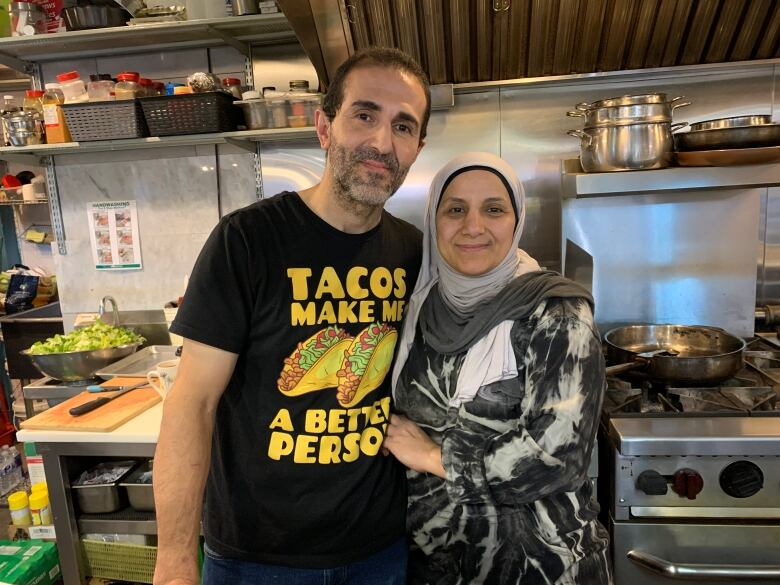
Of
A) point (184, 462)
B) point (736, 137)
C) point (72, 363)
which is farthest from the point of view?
point (72, 363)

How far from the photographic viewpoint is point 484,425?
1.14 meters

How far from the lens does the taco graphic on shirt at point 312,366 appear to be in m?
1.12

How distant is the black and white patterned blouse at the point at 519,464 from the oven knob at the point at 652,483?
0.25 metres

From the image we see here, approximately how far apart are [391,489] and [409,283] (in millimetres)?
469

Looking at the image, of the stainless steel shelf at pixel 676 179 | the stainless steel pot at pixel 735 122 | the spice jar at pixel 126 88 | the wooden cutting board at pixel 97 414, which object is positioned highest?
the spice jar at pixel 126 88

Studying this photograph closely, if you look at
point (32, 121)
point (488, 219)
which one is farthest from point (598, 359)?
point (32, 121)

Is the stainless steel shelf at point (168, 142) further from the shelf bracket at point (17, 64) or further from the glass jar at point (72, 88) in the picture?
the shelf bracket at point (17, 64)

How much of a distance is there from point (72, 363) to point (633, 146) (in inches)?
82.4

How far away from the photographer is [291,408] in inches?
43.8

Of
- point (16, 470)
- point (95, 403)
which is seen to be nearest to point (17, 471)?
point (16, 470)

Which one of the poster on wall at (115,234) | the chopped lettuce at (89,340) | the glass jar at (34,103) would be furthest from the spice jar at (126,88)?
the chopped lettuce at (89,340)

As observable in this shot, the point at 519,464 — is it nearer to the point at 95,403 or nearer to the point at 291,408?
the point at 291,408

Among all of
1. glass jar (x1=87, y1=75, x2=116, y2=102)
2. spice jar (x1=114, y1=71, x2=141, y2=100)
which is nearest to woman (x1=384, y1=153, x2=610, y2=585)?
spice jar (x1=114, y1=71, x2=141, y2=100)

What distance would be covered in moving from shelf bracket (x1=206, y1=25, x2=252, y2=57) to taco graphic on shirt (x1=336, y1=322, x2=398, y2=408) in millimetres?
1552
